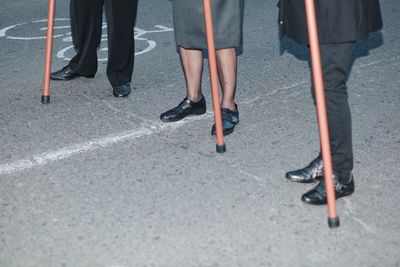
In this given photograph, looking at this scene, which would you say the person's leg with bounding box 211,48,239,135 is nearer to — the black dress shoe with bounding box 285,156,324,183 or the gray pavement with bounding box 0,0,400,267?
the gray pavement with bounding box 0,0,400,267

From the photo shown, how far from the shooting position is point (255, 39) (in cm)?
762

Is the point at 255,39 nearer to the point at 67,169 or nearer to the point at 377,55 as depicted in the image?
the point at 377,55

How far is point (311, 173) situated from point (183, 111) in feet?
4.55

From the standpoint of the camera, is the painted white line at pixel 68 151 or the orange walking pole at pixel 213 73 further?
the painted white line at pixel 68 151

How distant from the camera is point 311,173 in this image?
4.23 m

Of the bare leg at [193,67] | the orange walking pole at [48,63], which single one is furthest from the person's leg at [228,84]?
the orange walking pole at [48,63]

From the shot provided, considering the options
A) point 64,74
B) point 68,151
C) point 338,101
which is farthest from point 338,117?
point 64,74

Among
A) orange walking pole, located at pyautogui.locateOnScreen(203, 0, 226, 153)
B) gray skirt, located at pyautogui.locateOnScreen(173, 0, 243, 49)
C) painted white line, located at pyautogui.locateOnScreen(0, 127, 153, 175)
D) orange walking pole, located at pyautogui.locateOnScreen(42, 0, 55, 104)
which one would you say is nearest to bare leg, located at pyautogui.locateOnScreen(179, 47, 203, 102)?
gray skirt, located at pyautogui.locateOnScreen(173, 0, 243, 49)

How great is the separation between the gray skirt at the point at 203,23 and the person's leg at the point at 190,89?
140 mm

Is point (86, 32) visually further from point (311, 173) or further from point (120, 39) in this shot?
point (311, 173)

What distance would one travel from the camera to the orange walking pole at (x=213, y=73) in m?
4.43

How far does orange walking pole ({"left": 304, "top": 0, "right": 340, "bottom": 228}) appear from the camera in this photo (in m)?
3.51

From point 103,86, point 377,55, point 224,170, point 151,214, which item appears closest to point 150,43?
point 103,86

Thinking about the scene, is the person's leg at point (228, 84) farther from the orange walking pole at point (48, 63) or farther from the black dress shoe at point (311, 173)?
the orange walking pole at point (48, 63)
